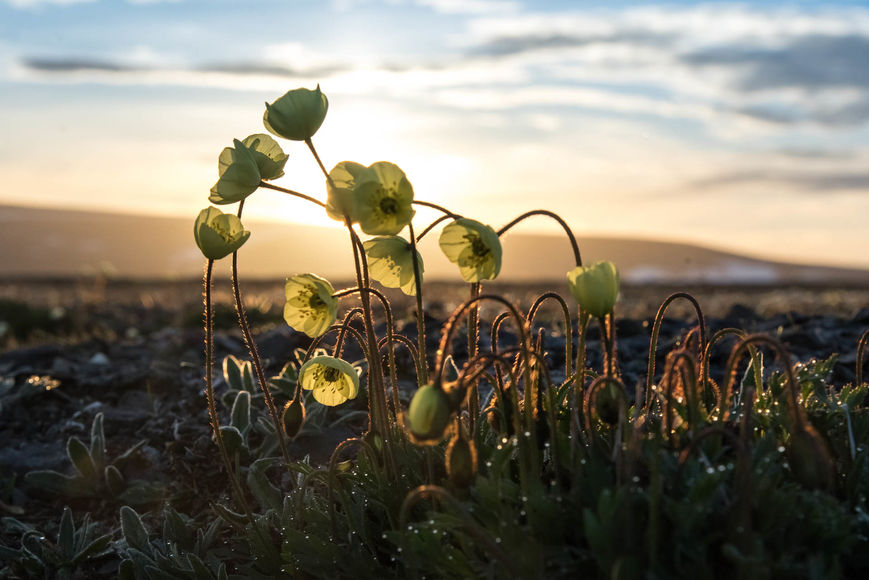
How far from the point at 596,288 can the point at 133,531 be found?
2.18 metres

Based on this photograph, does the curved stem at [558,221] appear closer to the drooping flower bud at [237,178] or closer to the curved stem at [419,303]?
the curved stem at [419,303]

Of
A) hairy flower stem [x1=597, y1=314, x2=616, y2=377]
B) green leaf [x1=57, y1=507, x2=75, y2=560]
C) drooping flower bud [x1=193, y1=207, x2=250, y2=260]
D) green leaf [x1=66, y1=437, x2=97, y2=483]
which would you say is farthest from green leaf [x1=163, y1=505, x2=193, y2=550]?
hairy flower stem [x1=597, y1=314, x2=616, y2=377]

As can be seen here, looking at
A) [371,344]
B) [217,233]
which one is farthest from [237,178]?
[371,344]

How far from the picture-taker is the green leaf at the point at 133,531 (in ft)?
11.2

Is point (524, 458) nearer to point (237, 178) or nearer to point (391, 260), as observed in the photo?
point (391, 260)

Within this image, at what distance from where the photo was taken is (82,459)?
4.23 m

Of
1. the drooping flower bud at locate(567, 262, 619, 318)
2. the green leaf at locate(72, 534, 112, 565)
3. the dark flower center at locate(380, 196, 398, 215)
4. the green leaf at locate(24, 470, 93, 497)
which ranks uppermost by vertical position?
the dark flower center at locate(380, 196, 398, 215)

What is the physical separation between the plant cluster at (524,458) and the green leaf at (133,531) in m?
0.09

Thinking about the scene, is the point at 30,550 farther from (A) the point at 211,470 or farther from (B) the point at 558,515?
(B) the point at 558,515

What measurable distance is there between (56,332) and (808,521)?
405 inches

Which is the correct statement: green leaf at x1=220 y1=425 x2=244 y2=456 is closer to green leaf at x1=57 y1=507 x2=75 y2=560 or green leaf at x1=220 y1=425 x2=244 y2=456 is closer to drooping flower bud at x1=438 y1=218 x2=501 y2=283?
green leaf at x1=57 y1=507 x2=75 y2=560

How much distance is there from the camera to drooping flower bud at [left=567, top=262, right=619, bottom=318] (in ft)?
7.47

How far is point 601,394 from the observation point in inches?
93.6

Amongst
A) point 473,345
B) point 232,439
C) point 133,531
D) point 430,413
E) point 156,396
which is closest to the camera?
point 430,413
